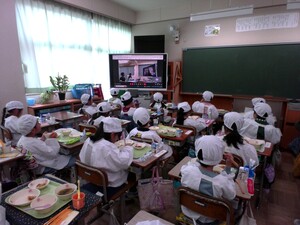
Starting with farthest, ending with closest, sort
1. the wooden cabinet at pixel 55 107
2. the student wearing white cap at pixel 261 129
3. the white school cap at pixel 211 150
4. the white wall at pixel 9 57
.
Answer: the wooden cabinet at pixel 55 107 < the white wall at pixel 9 57 < the student wearing white cap at pixel 261 129 < the white school cap at pixel 211 150

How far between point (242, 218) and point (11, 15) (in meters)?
5.05

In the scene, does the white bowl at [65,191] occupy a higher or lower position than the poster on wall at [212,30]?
lower

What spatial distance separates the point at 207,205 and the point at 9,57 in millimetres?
4514

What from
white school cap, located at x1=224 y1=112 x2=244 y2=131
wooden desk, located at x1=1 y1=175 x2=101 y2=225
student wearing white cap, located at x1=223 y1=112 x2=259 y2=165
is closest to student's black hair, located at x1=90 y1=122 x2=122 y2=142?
wooden desk, located at x1=1 y1=175 x2=101 y2=225

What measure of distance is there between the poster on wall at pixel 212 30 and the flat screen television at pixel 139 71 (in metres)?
1.61

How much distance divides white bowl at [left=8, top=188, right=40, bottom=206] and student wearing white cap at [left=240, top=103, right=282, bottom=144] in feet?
9.42

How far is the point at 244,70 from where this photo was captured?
5.54 meters

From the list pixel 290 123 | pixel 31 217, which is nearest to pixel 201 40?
pixel 290 123

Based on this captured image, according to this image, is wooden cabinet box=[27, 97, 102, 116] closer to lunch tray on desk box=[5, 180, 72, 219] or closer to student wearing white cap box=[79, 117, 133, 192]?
student wearing white cap box=[79, 117, 133, 192]

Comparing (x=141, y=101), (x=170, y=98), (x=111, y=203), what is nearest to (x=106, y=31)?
(x=141, y=101)

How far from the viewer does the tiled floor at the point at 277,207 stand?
2457 mm

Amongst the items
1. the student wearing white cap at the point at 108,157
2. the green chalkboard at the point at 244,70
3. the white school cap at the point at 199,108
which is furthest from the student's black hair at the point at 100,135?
the green chalkboard at the point at 244,70

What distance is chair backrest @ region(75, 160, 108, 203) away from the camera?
180 centimetres

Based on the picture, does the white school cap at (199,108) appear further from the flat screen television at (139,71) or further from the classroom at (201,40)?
the flat screen television at (139,71)
